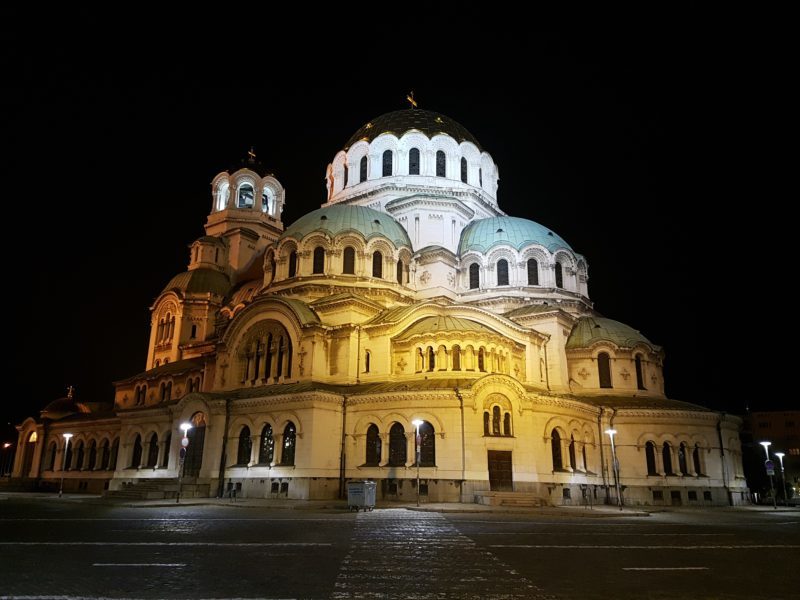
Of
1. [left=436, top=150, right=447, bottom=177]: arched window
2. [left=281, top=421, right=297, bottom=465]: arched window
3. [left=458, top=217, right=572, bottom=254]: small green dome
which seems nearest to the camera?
[left=281, top=421, right=297, bottom=465]: arched window

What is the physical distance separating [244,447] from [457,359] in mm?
12401

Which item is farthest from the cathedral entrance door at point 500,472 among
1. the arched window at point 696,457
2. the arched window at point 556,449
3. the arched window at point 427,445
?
the arched window at point 696,457

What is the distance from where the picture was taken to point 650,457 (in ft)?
122

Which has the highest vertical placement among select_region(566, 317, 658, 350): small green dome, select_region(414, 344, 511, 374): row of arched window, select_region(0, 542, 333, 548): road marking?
select_region(566, 317, 658, 350): small green dome

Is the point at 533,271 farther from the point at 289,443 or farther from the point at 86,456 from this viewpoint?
the point at 86,456

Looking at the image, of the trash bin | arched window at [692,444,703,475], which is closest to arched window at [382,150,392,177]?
arched window at [692,444,703,475]

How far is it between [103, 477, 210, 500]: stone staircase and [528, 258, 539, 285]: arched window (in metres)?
24.0

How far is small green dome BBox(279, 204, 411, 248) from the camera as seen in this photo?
131 feet

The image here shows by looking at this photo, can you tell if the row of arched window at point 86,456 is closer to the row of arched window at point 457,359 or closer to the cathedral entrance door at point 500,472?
the row of arched window at point 457,359

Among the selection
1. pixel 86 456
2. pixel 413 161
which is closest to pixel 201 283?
pixel 86 456

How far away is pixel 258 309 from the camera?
36.7 m

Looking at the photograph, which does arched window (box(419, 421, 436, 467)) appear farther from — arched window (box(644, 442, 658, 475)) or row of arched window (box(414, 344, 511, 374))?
arched window (box(644, 442, 658, 475))

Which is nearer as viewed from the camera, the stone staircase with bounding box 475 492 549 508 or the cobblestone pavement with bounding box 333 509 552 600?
the cobblestone pavement with bounding box 333 509 552 600

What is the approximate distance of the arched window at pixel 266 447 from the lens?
32.6 metres
